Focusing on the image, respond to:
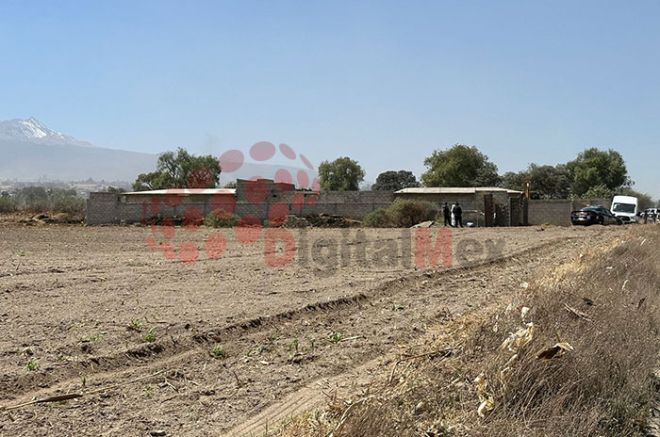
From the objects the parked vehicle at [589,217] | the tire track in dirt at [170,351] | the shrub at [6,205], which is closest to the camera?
the tire track in dirt at [170,351]

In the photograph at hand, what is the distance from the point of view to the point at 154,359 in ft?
24.0

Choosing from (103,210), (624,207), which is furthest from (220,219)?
(624,207)

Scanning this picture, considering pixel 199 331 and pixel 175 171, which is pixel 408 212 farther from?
pixel 175 171

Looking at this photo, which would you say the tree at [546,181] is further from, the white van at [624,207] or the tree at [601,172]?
the white van at [624,207]

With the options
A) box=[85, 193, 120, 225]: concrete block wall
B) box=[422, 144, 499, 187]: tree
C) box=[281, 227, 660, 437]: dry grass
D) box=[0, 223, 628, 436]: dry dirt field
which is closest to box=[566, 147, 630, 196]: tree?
box=[422, 144, 499, 187]: tree

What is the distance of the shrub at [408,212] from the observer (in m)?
44.0

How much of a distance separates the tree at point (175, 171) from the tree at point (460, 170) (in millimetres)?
30625

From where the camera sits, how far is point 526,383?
16.6 ft

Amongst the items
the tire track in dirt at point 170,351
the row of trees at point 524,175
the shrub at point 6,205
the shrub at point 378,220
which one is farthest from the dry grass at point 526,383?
the row of trees at point 524,175

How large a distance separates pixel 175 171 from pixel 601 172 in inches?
2520

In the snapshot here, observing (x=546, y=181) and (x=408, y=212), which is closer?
(x=408, y=212)

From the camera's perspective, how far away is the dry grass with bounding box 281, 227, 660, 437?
14.6 feet

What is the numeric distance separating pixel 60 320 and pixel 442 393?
19.5ft

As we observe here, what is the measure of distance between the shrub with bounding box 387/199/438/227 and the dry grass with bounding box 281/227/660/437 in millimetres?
35843
